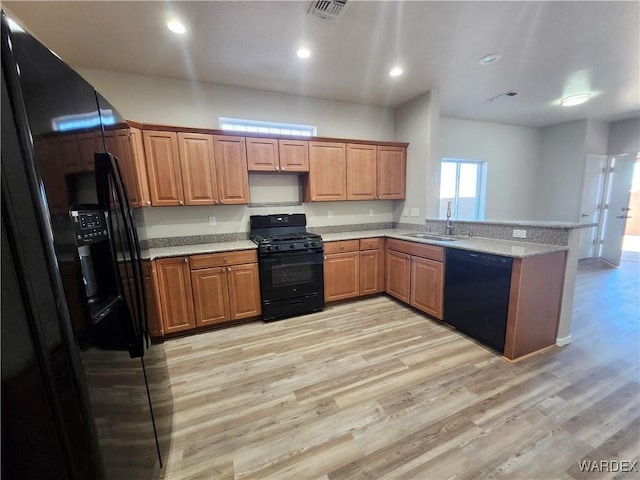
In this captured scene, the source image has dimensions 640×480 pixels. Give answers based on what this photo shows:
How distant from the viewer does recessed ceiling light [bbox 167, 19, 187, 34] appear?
81.9 inches

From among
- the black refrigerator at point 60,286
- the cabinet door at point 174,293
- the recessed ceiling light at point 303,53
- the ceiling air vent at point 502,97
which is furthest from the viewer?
the ceiling air vent at point 502,97

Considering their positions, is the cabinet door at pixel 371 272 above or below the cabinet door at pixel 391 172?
below

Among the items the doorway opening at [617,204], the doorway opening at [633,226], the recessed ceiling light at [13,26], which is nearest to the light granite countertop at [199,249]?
the recessed ceiling light at [13,26]

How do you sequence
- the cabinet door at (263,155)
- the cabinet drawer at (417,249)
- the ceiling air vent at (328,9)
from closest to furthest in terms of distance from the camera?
the ceiling air vent at (328,9)
the cabinet drawer at (417,249)
the cabinet door at (263,155)

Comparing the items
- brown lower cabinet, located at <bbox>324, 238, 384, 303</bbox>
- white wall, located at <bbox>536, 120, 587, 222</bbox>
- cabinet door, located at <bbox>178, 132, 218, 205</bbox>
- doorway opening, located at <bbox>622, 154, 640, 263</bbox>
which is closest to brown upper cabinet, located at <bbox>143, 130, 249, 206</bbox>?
cabinet door, located at <bbox>178, 132, 218, 205</bbox>

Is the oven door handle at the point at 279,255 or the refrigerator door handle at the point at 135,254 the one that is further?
the oven door handle at the point at 279,255

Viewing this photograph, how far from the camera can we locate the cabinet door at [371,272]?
3.62 meters

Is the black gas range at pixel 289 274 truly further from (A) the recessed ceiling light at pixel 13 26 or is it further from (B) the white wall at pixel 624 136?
(B) the white wall at pixel 624 136

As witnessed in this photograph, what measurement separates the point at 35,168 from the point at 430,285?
3177 mm

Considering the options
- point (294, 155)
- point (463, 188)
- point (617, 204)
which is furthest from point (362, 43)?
point (617, 204)

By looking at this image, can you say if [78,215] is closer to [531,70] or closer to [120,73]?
[120,73]

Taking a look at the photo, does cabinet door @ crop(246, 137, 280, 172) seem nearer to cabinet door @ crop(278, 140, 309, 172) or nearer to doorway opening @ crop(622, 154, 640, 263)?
cabinet door @ crop(278, 140, 309, 172)

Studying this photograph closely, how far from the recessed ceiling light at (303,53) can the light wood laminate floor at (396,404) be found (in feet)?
9.44

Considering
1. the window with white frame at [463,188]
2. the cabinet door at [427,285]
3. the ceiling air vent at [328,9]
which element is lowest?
the cabinet door at [427,285]
